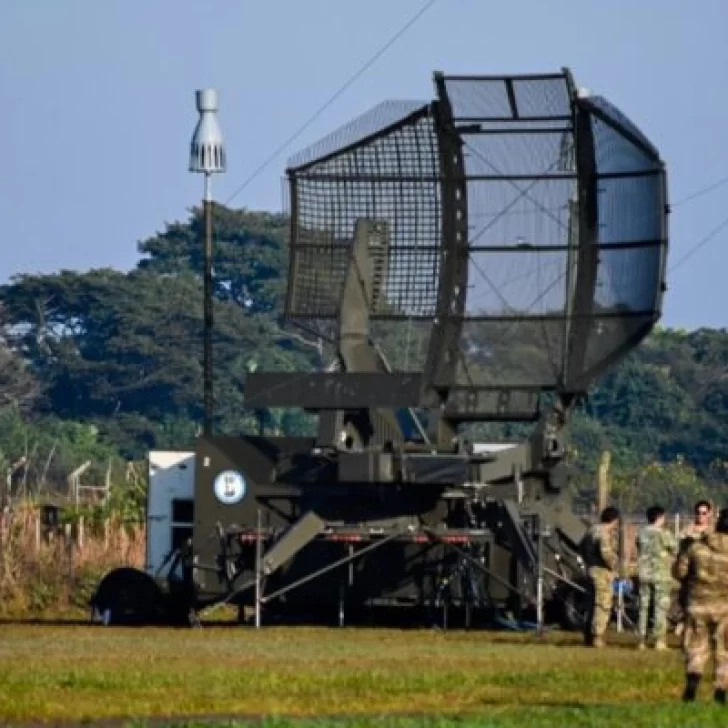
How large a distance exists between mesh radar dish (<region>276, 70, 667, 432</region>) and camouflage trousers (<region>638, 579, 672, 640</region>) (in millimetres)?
5141

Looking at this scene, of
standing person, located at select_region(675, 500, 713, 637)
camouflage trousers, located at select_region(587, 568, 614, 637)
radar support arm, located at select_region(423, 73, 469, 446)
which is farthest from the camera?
radar support arm, located at select_region(423, 73, 469, 446)

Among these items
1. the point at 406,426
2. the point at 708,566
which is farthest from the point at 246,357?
the point at 708,566

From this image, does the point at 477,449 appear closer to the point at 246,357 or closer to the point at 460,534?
the point at 460,534

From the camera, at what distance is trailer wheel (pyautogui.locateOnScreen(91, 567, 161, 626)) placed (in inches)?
1786

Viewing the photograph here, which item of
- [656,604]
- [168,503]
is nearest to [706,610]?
[656,604]

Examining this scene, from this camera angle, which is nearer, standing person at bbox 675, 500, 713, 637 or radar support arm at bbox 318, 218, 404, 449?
standing person at bbox 675, 500, 713, 637

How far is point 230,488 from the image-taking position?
4572 cm

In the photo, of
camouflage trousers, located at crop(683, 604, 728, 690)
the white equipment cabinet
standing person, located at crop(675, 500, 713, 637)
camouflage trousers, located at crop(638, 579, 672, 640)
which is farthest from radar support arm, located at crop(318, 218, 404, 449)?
camouflage trousers, located at crop(683, 604, 728, 690)

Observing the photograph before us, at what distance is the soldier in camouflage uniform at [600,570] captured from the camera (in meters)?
40.4

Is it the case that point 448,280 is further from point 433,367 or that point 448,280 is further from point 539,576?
point 539,576

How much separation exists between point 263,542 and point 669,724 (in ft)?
55.1

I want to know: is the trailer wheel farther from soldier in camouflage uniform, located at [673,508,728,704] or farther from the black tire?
soldier in camouflage uniform, located at [673,508,728,704]

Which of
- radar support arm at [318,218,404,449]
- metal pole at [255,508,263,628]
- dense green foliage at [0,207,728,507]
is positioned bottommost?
metal pole at [255,508,263,628]

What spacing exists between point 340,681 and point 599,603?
28.1 ft
